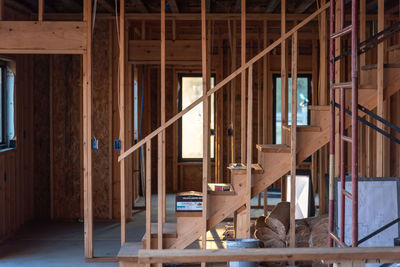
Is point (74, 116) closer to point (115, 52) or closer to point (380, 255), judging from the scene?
point (115, 52)

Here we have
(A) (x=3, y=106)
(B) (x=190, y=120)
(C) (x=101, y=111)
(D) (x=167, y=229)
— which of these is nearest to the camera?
(D) (x=167, y=229)

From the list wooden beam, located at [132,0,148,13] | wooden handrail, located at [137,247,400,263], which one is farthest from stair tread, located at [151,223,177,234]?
wooden beam, located at [132,0,148,13]

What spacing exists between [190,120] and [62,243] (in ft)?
15.2

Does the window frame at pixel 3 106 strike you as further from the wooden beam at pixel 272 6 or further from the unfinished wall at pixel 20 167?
the wooden beam at pixel 272 6

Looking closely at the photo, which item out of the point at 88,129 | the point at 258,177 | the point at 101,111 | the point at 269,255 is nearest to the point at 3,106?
the point at 101,111

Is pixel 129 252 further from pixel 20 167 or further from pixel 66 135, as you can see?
pixel 66 135

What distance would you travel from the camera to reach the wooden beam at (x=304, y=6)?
7126 millimetres

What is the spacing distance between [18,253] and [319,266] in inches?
135

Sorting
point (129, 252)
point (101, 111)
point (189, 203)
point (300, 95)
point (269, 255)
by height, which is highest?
point (300, 95)

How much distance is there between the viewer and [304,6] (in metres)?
7.47

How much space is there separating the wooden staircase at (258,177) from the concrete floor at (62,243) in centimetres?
98

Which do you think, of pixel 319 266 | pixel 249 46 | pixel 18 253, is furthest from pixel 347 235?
pixel 249 46

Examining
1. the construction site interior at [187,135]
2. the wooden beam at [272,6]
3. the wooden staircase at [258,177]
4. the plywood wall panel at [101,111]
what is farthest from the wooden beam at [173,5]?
the wooden staircase at [258,177]

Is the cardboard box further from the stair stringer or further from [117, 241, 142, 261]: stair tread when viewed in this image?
[117, 241, 142, 261]: stair tread
